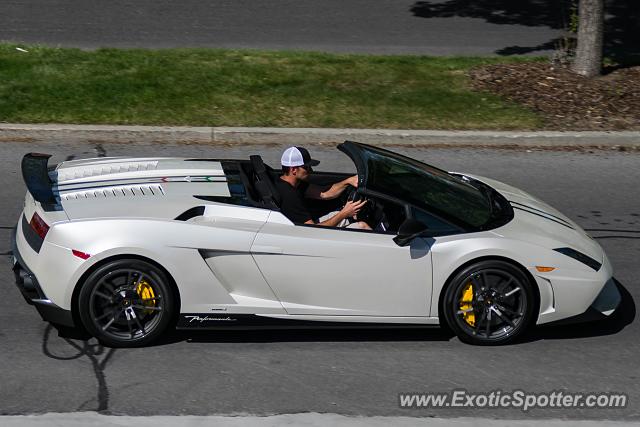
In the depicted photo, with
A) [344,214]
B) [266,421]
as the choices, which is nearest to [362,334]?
[344,214]

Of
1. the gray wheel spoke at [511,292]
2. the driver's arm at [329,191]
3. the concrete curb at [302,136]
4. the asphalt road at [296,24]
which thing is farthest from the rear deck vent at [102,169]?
the asphalt road at [296,24]

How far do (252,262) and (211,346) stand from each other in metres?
0.75

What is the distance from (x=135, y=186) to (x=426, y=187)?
218 cm

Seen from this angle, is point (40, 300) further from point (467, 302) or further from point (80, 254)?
point (467, 302)

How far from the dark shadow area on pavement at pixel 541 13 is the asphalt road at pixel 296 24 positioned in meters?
0.02

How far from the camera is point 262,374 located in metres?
6.78

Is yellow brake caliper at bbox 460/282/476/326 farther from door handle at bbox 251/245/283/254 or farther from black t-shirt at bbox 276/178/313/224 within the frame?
door handle at bbox 251/245/283/254

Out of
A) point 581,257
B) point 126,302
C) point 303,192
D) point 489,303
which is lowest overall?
point 489,303

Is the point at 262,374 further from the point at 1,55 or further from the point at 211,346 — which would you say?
the point at 1,55

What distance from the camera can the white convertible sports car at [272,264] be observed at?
22.4 feet

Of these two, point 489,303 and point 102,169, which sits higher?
point 102,169

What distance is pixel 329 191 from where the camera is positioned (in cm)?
825

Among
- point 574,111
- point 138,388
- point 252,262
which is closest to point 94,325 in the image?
point 138,388

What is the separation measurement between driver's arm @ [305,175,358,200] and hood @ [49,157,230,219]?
2.59 feet
